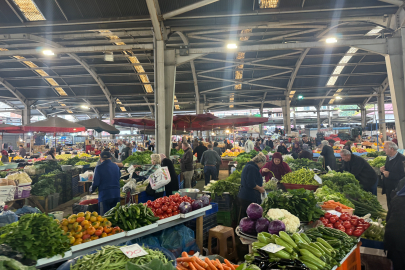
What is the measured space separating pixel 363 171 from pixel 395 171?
2.18 feet

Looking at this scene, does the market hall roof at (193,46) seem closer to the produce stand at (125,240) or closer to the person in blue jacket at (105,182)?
the person in blue jacket at (105,182)

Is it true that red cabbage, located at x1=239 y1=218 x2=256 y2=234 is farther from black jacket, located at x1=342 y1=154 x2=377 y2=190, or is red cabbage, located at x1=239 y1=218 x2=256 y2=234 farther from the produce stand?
black jacket, located at x1=342 y1=154 x2=377 y2=190

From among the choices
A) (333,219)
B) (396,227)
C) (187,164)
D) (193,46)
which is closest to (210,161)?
(187,164)

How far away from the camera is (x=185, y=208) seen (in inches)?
139

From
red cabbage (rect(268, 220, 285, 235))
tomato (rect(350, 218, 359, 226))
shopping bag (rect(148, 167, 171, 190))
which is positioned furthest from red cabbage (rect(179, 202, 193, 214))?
tomato (rect(350, 218, 359, 226))

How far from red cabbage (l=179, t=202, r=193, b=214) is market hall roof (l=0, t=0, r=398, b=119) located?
21.4ft

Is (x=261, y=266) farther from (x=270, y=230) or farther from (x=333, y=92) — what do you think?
(x=333, y=92)

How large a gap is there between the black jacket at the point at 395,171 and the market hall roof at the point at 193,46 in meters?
6.10

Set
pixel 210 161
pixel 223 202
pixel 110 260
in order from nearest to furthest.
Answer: pixel 110 260 < pixel 223 202 < pixel 210 161

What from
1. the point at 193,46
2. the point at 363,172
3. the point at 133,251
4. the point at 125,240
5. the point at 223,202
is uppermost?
the point at 193,46


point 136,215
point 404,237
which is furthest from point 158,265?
point 404,237

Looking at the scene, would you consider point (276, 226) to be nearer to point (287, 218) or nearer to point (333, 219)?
point (287, 218)

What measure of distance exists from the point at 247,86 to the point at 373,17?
12.3m

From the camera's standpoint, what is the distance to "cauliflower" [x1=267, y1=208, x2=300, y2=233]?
291cm
